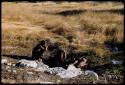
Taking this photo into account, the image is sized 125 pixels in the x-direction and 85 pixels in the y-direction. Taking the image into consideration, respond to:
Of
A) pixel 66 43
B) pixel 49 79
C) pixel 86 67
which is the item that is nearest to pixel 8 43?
pixel 66 43

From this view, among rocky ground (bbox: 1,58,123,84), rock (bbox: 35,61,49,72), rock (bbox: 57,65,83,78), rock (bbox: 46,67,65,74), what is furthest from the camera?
rock (bbox: 35,61,49,72)

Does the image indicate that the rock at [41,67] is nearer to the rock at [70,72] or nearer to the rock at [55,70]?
the rock at [55,70]

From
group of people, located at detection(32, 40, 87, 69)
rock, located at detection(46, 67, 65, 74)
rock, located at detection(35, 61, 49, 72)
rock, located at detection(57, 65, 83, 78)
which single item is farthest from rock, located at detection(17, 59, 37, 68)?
rock, located at detection(57, 65, 83, 78)

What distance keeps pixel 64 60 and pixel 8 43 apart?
4.90 m

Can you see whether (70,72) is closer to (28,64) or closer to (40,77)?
(40,77)

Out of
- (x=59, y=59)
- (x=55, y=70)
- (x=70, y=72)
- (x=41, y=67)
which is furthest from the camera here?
(x=59, y=59)

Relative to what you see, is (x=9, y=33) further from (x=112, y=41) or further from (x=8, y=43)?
(x=112, y=41)

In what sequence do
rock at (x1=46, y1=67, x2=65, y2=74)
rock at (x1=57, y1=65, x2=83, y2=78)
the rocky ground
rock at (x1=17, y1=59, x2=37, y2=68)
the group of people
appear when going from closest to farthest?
the rocky ground
rock at (x1=57, y1=65, x2=83, y2=78)
rock at (x1=46, y1=67, x2=65, y2=74)
rock at (x1=17, y1=59, x2=37, y2=68)
the group of people

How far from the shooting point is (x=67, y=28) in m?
23.9

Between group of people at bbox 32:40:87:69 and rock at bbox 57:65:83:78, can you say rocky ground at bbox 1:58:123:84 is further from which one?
group of people at bbox 32:40:87:69

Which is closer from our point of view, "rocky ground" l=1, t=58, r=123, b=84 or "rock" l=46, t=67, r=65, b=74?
"rocky ground" l=1, t=58, r=123, b=84

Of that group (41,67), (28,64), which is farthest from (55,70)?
(28,64)

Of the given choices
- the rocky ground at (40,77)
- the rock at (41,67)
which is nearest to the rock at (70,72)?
the rocky ground at (40,77)

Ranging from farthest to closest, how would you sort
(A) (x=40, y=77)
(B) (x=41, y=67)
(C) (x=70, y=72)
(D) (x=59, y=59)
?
(D) (x=59, y=59), (B) (x=41, y=67), (C) (x=70, y=72), (A) (x=40, y=77)
